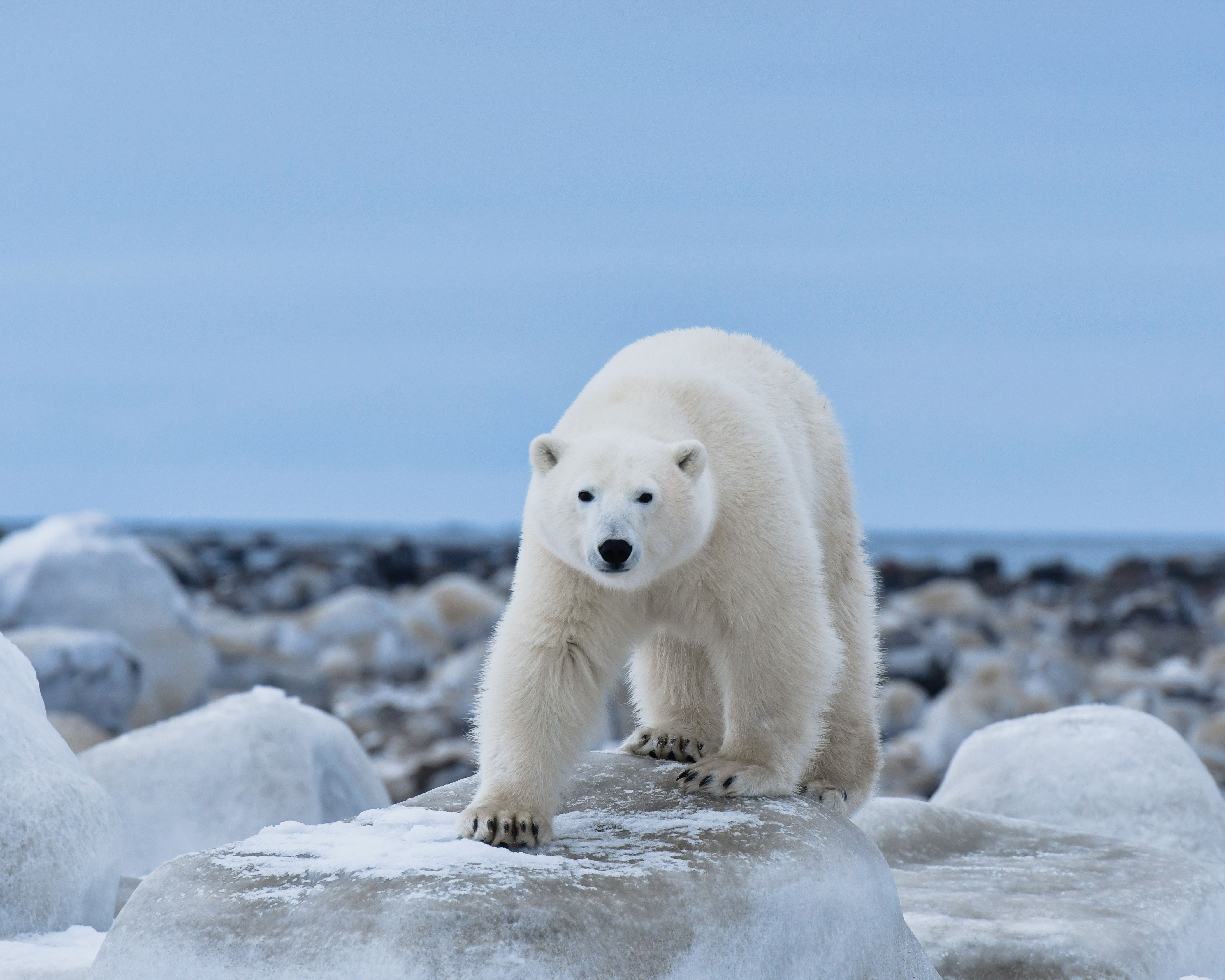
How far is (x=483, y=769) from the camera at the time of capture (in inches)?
198

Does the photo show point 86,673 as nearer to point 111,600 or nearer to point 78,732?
point 78,732

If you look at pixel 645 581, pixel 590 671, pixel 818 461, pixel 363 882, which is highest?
pixel 818 461

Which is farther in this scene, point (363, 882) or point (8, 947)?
point (8, 947)

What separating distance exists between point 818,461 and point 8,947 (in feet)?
12.2

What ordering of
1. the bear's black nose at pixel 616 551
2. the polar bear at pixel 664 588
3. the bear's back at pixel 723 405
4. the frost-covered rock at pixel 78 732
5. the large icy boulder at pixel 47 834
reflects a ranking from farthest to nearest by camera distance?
the frost-covered rock at pixel 78 732 < the large icy boulder at pixel 47 834 < the bear's back at pixel 723 405 < the polar bear at pixel 664 588 < the bear's black nose at pixel 616 551

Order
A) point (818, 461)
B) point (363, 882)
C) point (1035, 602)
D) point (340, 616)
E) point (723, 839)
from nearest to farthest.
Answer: point (363, 882) → point (723, 839) → point (818, 461) → point (340, 616) → point (1035, 602)

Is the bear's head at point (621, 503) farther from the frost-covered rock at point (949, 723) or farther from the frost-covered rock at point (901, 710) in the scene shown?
the frost-covered rock at point (901, 710)

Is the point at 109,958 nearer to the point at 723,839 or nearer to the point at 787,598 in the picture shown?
the point at 723,839

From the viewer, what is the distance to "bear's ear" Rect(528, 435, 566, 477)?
4.92 m

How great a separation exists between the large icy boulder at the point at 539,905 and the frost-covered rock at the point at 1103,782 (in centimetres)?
305

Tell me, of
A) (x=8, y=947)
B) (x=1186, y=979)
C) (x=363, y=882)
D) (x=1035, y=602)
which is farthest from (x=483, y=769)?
(x=1035, y=602)

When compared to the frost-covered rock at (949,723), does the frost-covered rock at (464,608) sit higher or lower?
lower

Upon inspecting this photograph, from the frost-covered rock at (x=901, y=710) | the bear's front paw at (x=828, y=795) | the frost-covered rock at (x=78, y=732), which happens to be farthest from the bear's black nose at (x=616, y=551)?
the frost-covered rock at (x=901, y=710)

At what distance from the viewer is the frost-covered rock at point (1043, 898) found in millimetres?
5484
